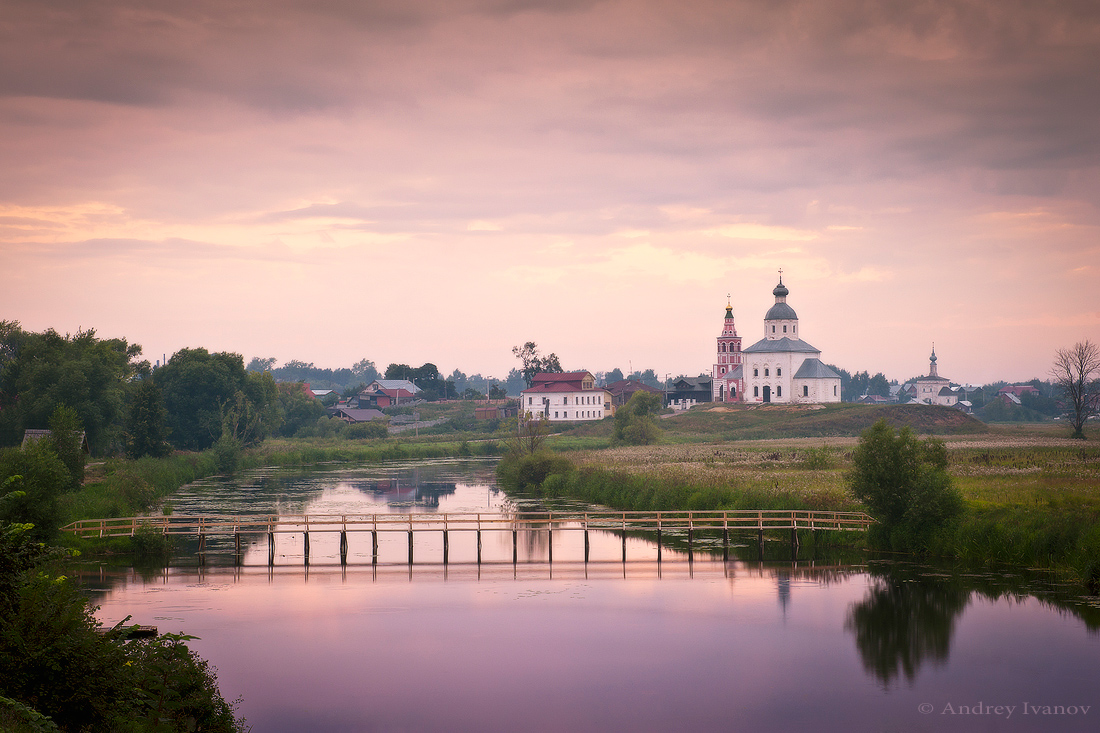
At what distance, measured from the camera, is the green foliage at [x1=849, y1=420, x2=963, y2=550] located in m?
37.9

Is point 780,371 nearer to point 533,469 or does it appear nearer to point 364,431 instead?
point 364,431

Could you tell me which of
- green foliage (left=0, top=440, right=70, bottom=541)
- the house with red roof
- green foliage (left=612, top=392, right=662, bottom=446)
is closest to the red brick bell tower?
the house with red roof

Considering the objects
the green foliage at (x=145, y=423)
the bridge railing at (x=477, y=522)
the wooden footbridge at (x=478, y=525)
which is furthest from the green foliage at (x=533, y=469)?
the green foliage at (x=145, y=423)

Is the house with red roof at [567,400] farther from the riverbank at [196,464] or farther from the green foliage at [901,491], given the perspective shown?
the green foliage at [901,491]

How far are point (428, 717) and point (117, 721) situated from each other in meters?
8.10

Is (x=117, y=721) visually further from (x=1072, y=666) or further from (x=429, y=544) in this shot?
(x=429, y=544)

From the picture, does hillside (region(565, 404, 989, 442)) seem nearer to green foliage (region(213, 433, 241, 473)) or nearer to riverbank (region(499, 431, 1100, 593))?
riverbank (region(499, 431, 1100, 593))

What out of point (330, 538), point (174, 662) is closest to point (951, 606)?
point (174, 662)

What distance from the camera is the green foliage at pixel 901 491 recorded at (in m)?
37.9

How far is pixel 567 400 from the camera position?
141750 mm

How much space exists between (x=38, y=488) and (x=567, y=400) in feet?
355

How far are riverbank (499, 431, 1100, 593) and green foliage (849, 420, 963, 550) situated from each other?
0.76 m

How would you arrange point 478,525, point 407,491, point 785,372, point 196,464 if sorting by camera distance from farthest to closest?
1. point 785,372
2. point 196,464
3. point 407,491
4. point 478,525

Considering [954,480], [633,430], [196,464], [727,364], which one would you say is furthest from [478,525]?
[727,364]
